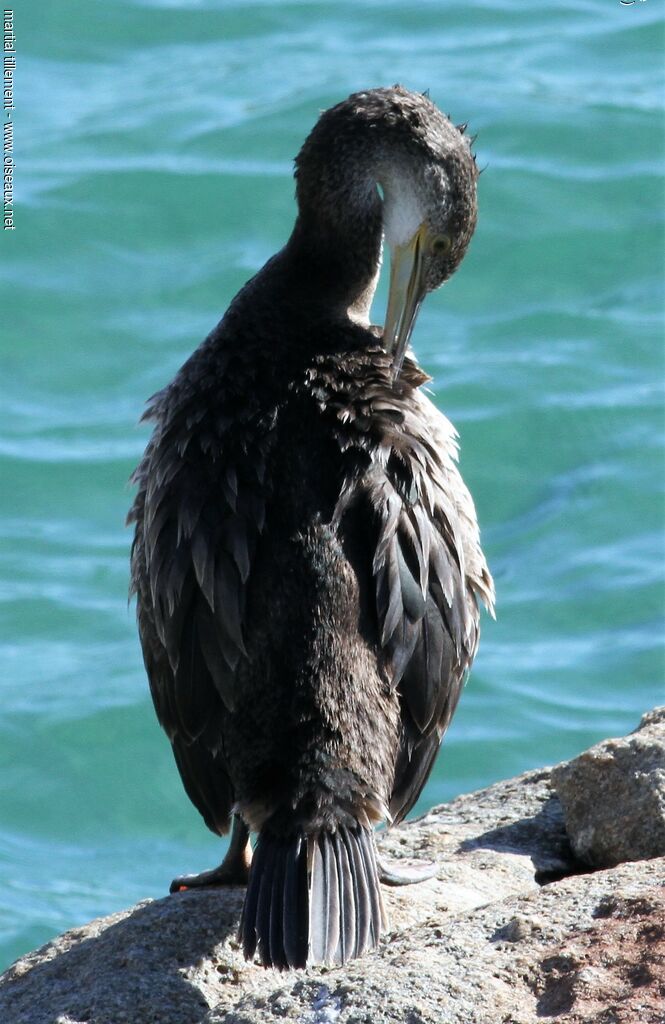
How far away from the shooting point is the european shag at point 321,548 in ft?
11.7

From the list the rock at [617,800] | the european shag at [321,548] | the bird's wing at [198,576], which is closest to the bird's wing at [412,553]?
the european shag at [321,548]

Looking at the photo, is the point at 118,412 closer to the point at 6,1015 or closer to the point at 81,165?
the point at 81,165

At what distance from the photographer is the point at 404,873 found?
13.2ft

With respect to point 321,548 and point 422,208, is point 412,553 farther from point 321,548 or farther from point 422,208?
point 422,208

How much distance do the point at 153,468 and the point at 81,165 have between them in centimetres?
655

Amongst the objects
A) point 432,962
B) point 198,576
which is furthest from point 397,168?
point 432,962

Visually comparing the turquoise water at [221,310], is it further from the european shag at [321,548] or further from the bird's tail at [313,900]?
the bird's tail at [313,900]

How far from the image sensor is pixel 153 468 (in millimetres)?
4219

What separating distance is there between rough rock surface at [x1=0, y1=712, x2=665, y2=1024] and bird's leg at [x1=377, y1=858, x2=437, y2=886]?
0.02 metres

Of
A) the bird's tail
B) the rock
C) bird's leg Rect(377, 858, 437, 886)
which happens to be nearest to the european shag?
the bird's tail

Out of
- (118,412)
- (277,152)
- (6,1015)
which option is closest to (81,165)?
(277,152)

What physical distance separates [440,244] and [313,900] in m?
1.79

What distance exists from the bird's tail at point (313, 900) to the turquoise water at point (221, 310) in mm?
3349

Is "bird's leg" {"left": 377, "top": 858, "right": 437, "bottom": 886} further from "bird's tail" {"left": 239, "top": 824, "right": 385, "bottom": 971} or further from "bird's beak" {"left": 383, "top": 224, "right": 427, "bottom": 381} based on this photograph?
"bird's beak" {"left": 383, "top": 224, "right": 427, "bottom": 381}
